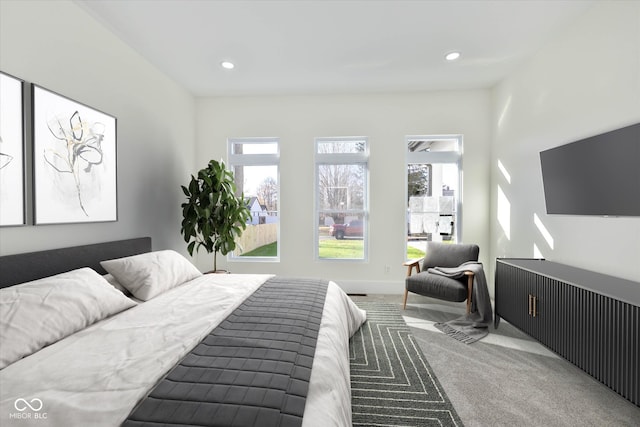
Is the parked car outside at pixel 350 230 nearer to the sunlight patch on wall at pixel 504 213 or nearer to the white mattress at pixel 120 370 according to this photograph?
the sunlight patch on wall at pixel 504 213

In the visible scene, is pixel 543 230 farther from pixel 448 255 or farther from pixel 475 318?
pixel 475 318

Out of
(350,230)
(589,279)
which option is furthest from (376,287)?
(589,279)

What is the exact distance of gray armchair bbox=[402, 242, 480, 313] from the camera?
2990 mm

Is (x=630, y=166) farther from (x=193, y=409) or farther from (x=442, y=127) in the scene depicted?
(x=193, y=409)

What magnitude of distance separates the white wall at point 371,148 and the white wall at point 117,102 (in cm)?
69

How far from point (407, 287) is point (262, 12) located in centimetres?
315

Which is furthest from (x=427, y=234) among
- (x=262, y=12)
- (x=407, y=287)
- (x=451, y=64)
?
(x=262, y=12)

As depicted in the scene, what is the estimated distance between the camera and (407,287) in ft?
10.9

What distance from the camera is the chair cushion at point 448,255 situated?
138 inches

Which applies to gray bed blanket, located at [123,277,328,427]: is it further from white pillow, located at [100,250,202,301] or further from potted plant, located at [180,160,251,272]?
potted plant, located at [180,160,251,272]

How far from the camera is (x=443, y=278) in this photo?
3160 mm

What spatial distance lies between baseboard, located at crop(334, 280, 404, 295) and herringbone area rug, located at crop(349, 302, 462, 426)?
122 cm

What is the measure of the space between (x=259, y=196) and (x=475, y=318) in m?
3.23

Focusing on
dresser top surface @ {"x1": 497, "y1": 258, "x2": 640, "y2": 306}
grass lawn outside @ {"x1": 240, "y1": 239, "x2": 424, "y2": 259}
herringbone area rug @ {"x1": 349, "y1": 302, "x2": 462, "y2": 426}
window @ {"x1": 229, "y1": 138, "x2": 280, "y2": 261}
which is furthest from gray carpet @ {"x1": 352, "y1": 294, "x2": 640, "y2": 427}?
window @ {"x1": 229, "y1": 138, "x2": 280, "y2": 261}
